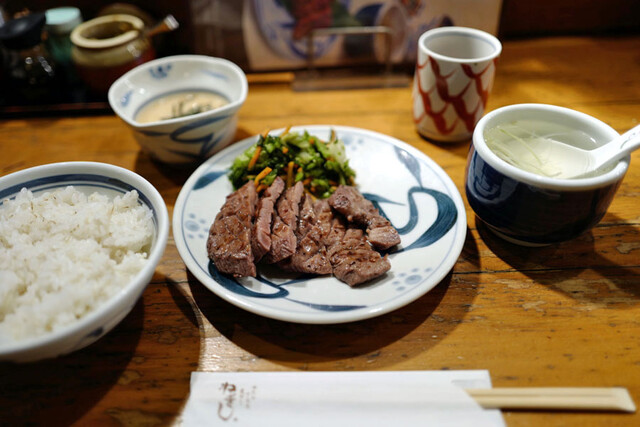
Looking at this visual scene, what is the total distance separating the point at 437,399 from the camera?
1.34 m

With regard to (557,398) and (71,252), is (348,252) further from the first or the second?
(71,252)

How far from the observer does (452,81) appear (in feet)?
7.59

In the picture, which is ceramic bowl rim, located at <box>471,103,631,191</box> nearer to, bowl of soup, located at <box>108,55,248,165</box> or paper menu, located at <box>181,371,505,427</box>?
paper menu, located at <box>181,371,505,427</box>

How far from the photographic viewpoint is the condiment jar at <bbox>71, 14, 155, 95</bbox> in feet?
8.73

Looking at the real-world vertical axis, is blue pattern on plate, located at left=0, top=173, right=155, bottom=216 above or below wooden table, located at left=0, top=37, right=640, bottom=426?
above

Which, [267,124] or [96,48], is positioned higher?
[96,48]

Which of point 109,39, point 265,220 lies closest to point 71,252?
point 265,220

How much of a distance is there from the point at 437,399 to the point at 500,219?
775 millimetres

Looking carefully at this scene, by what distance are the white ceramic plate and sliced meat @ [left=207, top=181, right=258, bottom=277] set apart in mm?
55

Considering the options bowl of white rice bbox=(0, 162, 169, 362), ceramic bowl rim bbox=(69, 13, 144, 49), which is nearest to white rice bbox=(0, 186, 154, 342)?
bowl of white rice bbox=(0, 162, 169, 362)

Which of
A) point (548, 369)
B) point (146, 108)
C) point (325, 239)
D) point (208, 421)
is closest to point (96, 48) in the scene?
point (146, 108)

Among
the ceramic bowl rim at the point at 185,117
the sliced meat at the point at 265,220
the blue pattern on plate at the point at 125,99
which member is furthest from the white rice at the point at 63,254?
the blue pattern on plate at the point at 125,99

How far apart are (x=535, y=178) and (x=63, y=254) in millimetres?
1659

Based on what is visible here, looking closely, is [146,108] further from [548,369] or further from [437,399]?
[548,369]
